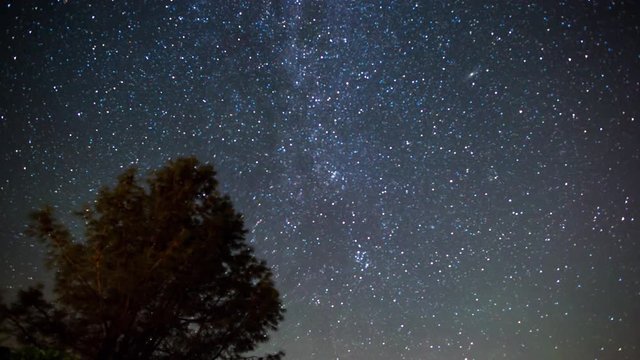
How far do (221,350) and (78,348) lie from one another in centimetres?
237

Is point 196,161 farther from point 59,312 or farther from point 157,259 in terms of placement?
point 59,312

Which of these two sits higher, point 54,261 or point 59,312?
point 54,261

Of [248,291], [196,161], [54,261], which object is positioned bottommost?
[248,291]

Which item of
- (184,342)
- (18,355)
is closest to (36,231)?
(18,355)

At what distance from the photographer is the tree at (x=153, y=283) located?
6508mm

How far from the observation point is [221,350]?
724 cm

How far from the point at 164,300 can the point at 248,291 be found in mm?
1519

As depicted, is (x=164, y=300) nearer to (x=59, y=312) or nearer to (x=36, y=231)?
(x=59, y=312)

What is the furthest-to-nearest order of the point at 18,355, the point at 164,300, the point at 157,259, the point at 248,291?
the point at 248,291, the point at 164,300, the point at 157,259, the point at 18,355

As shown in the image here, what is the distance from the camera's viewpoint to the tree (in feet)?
21.4

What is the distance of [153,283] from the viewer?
21.4ft

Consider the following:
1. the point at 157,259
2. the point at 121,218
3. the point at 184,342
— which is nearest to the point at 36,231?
the point at 121,218

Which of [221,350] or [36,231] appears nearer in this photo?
[36,231]

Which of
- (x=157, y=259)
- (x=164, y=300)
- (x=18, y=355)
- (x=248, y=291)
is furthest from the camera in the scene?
(x=248, y=291)
